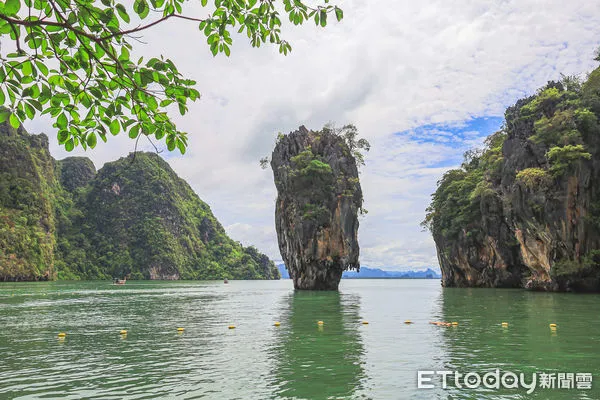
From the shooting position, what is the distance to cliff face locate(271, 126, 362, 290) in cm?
4578

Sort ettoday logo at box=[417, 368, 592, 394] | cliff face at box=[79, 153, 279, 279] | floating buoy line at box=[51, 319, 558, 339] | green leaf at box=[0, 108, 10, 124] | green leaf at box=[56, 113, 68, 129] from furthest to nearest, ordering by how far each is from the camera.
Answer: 1. cliff face at box=[79, 153, 279, 279]
2. floating buoy line at box=[51, 319, 558, 339]
3. ettoday logo at box=[417, 368, 592, 394]
4. green leaf at box=[56, 113, 68, 129]
5. green leaf at box=[0, 108, 10, 124]

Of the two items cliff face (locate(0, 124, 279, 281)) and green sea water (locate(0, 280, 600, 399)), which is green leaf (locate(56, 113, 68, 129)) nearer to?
green sea water (locate(0, 280, 600, 399))

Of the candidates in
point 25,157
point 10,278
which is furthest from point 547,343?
point 25,157

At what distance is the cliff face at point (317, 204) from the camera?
45781mm

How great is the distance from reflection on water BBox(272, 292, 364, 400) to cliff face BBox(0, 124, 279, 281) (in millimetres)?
98936

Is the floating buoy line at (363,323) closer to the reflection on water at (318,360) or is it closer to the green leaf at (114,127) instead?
the reflection on water at (318,360)

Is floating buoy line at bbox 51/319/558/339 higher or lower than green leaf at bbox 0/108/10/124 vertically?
lower

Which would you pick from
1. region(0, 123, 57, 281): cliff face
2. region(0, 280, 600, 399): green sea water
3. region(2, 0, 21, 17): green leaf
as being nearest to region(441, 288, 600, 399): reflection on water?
region(0, 280, 600, 399): green sea water

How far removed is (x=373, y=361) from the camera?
1048 cm

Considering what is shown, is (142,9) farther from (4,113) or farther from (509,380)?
(509,380)

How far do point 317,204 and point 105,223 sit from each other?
12376 centimetres

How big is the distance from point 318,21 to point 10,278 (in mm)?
105093

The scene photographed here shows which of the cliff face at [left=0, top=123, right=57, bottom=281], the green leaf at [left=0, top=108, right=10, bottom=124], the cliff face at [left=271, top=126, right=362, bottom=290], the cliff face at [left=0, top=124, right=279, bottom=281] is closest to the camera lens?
the green leaf at [left=0, top=108, right=10, bottom=124]

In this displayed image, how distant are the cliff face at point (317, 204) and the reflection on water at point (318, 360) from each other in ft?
91.1
